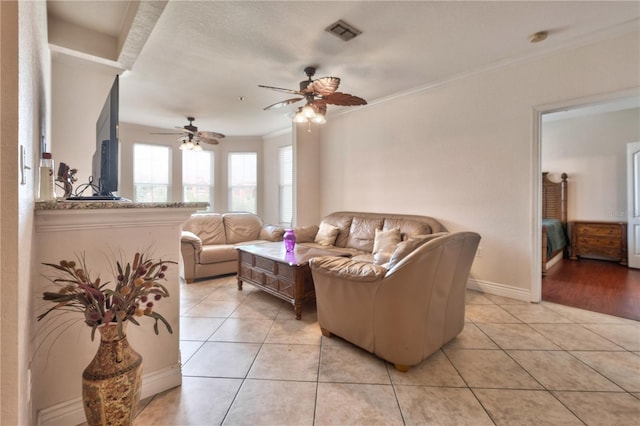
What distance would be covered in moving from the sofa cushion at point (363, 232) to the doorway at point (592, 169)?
7.43ft

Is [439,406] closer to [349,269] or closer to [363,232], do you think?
[349,269]

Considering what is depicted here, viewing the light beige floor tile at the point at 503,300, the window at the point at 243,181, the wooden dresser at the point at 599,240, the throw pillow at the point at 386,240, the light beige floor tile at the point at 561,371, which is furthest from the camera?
the window at the point at 243,181

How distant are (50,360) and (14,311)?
74cm

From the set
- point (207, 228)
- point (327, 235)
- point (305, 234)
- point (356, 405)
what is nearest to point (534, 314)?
point (356, 405)

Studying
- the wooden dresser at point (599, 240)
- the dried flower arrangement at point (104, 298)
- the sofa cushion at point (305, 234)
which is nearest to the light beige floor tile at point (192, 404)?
the dried flower arrangement at point (104, 298)

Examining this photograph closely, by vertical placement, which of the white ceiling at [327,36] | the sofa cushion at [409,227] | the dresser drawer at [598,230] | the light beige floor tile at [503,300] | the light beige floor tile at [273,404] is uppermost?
the white ceiling at [327,36]

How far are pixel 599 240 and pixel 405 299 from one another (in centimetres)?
561

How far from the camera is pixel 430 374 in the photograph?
188 cm

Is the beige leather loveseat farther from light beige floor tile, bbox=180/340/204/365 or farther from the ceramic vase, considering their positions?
the ceramic vase

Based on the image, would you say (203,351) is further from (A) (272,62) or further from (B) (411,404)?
(A) (272,62)

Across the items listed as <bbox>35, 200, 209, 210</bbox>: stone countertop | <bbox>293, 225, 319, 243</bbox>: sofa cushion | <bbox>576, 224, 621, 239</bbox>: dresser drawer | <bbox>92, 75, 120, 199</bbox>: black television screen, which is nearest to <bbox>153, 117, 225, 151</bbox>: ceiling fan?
<bbox>293, 225, 319, 243</bbox>: sofa cushion

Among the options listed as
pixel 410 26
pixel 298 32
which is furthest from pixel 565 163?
pixel 298 32

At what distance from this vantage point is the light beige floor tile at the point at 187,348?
2.08 m

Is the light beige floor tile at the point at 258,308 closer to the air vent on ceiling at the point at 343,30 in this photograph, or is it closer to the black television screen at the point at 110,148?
the black television screen at the point at 110,148
